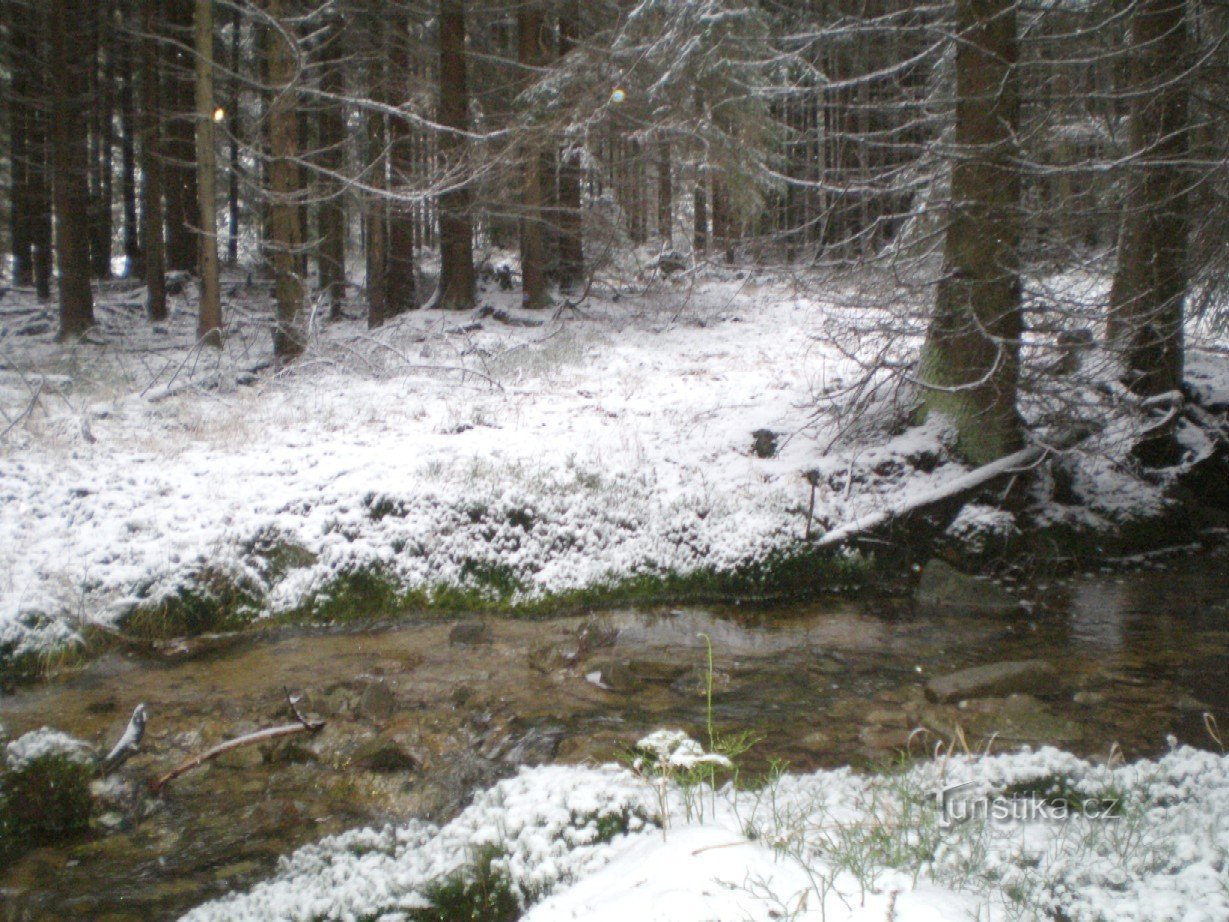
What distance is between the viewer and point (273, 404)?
10.6 m

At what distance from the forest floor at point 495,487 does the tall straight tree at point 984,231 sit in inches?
11.3

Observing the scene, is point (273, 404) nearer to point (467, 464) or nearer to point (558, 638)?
point (467, 464)

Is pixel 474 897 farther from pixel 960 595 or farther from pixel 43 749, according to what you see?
pixel 960 595

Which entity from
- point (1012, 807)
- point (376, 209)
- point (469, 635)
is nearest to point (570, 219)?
point (376, 209)

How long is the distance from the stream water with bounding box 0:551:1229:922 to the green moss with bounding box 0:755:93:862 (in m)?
0.12

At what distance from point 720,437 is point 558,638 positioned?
3.52 metres

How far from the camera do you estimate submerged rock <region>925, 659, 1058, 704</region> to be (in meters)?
5.09

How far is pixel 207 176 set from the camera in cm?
1297

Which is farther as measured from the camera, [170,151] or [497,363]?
[170,151]

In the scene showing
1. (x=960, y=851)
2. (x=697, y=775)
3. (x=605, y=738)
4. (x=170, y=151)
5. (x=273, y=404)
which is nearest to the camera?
(x=960, y=851)

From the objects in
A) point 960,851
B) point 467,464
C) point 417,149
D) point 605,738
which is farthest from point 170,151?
point 960,851

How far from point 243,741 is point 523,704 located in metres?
1.70

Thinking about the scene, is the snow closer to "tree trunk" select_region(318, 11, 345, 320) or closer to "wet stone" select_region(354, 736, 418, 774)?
"wet stone" select_region(354, 736, 418, 774)

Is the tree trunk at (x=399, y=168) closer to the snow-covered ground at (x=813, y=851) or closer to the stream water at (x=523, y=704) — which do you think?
the stream water at (x=523, y=704)
